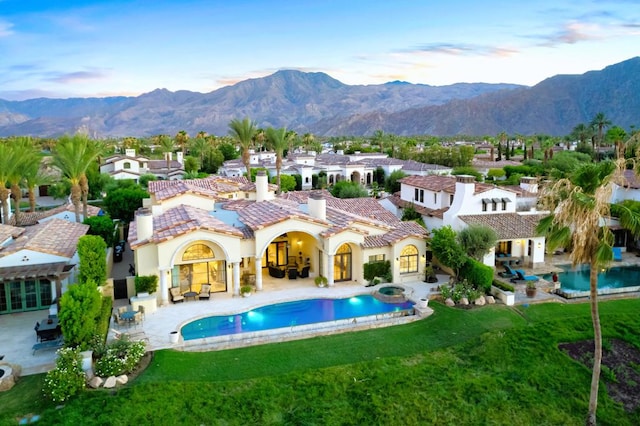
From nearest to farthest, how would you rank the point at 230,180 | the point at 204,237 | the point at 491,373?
1. the point at 491,373
2. the point at 204,237
3. the point at 230,180

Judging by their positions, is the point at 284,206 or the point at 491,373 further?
the point at 284,206

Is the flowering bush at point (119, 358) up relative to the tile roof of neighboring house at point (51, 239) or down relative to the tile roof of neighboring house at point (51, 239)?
down

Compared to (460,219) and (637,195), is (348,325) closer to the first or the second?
(460,219)

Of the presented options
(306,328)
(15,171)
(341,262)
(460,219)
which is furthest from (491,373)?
(15,171)

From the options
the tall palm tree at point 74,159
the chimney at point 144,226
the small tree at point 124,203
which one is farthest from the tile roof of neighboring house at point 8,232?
the small tree at point 124,203

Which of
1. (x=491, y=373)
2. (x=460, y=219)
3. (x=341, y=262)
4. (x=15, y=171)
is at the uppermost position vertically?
(x=15, y=171)

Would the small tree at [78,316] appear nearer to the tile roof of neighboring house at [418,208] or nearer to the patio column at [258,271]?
the patio column at [258,271]
